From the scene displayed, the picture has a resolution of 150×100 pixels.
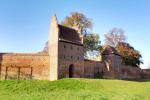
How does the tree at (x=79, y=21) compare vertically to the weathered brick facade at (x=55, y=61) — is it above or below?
above

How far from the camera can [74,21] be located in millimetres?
51844

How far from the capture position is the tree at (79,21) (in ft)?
170

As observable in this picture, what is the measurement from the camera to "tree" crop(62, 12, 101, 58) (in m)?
51.7

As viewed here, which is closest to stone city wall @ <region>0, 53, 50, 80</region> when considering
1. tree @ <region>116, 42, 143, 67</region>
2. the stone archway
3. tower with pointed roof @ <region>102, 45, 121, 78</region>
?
the stone archway

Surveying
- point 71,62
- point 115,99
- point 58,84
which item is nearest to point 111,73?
point 71,62

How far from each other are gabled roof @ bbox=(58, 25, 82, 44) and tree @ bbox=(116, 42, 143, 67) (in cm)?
2004

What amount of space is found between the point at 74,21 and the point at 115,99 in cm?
3399

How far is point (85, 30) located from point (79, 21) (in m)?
2.02

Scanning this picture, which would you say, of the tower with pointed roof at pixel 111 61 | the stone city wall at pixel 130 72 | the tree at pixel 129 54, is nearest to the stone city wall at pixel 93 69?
the tower with pointed roof at pixel 111 61

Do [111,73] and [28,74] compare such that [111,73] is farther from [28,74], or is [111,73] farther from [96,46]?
[28,74]

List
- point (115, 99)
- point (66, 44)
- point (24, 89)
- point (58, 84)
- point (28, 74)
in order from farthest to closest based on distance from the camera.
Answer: point (66, 44) < point (28, 74) < point (58, 84) < point (24, 89) < point (115, 99)

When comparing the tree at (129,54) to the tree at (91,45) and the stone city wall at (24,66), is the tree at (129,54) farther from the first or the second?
the stone city wall at (24,66)

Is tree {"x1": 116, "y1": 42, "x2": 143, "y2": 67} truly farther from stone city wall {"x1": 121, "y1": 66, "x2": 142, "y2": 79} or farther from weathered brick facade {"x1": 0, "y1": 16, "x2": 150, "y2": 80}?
weathered brick facade {"x1": 0, "y1": 16, "x2": 150, "y2": 80}

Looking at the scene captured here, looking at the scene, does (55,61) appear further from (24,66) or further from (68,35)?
(68,35)
